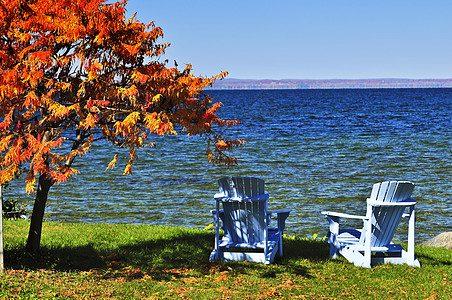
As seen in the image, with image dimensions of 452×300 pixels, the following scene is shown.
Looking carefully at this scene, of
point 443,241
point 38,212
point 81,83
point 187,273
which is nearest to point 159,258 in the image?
point 187,273

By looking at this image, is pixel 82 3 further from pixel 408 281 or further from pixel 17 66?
pixel 408 281

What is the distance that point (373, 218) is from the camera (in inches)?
287

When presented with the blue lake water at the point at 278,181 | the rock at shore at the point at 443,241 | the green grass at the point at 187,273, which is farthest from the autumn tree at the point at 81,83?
the blue lake water at the point at 278,181

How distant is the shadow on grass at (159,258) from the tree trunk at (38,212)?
0.16 m

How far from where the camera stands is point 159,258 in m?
7.88

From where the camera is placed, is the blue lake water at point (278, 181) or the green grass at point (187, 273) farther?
the blue lake water at point (278, 181)

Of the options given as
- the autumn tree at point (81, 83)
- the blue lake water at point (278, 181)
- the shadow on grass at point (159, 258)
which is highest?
the autumn tree at point (81, 83)

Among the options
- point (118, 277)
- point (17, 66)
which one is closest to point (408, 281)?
point (118, 277)

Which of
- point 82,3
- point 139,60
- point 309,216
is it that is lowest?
point 309,216

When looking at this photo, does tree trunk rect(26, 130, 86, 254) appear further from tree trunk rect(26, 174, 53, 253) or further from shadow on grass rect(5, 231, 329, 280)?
shadow on grass rect(5, 231, 329, 280)

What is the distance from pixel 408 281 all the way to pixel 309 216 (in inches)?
249

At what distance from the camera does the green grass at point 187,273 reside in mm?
6051

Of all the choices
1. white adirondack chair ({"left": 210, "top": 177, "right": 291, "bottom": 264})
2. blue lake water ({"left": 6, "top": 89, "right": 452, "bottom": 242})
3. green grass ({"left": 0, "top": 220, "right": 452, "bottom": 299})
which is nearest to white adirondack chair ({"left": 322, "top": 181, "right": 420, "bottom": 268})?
green grass ({"left": 0, "top": 220, "right": 452, "bottom": 299})

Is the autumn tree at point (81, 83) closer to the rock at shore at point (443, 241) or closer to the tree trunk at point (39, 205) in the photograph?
the tree trunk at point (39, 205)
